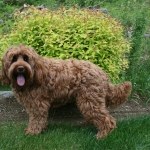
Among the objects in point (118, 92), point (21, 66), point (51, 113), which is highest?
point (21, 66)

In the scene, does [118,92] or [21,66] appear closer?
[21,66]

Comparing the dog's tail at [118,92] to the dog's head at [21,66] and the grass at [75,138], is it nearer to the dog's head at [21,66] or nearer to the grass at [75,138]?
the grass at [75,138]

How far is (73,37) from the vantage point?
18.0 feet

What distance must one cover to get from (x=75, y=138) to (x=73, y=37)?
5.06ft

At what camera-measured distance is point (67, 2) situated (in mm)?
9070

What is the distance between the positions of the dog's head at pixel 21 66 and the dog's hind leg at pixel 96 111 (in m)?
0.69

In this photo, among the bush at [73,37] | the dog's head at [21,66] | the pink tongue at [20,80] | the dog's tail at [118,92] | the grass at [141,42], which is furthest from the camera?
the grass at [141,42]

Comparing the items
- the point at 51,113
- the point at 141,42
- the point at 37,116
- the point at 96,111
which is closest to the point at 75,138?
the point at 96,111

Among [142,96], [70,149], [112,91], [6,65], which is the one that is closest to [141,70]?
[142,96]

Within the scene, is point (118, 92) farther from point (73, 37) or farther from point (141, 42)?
point (141, 42)

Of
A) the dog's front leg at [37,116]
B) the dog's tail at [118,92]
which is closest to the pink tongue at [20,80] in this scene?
the dog's front leg at [37,116]

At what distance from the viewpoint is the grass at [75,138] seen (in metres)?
4.76

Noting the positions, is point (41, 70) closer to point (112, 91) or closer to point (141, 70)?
point (112, 91)

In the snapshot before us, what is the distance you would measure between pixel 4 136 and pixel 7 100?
818mm
